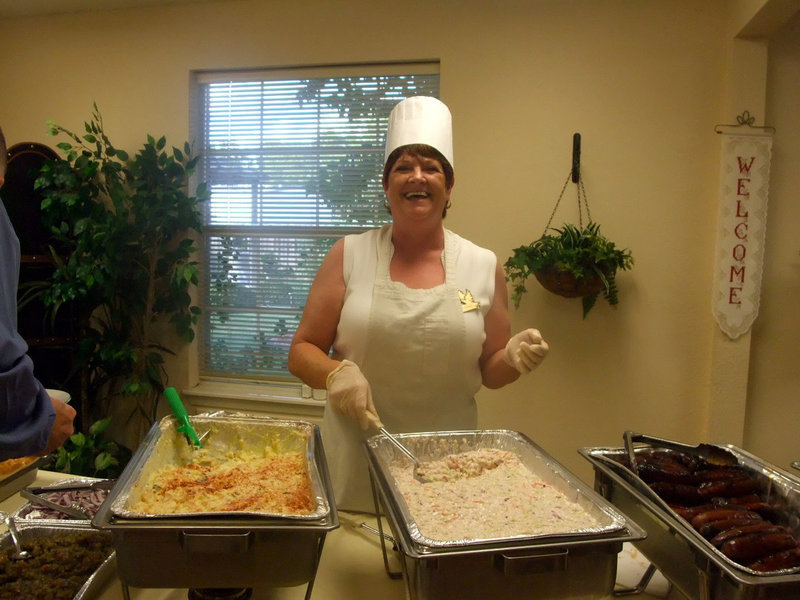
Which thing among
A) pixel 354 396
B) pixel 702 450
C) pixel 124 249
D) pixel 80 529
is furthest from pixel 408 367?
pixel 124 249

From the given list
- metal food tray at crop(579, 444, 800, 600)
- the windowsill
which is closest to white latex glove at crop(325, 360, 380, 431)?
metal food tray at crop(579, 444, 800, 600)

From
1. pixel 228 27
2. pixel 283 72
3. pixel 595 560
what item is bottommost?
pixel 595 560

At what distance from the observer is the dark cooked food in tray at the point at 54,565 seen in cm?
96

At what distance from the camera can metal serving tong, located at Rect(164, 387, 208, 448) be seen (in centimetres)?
122

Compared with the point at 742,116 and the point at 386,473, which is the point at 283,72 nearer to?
the point at 742,116

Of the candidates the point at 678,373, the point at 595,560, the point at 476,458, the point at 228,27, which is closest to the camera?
the point at 595,560

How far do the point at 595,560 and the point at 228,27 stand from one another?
316 cm

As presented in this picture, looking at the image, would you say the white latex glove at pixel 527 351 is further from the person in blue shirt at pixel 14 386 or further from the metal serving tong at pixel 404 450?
the person in blue shirt at pixel 14 386

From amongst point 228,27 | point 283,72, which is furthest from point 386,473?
point 228,27

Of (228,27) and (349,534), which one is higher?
(228,27)

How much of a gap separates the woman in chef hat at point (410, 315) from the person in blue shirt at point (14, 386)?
0.60 metres

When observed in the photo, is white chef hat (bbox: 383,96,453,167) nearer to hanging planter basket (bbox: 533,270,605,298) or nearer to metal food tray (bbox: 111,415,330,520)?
metal food tray (bbox: 111,415,330,520)

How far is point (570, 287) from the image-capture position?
8.04 ft

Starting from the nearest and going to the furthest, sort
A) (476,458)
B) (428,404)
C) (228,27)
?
(476,458) → (428,404) → (228,27)
